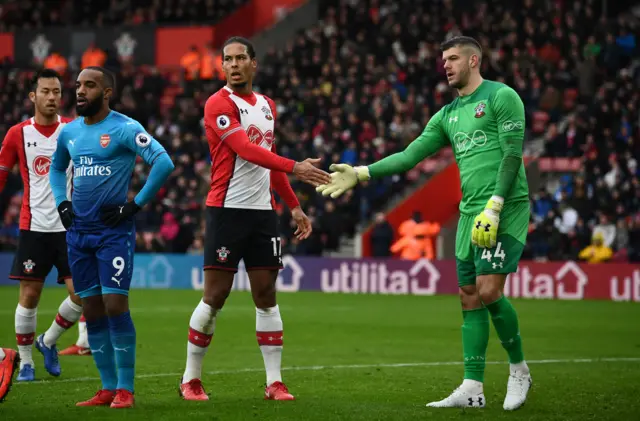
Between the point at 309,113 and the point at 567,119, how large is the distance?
290 inches

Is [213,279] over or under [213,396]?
over

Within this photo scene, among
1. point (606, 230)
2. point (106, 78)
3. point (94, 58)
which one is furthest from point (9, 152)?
point (94, 58)

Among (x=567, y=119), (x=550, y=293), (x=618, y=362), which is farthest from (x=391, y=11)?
(x=618, y=362)

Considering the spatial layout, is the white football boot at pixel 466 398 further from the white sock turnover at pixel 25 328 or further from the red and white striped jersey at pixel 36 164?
the red and white striped jersey at pixel 36 164

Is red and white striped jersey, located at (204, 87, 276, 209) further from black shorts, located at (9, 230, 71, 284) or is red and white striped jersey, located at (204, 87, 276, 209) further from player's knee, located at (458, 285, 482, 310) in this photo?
black shorts, located at (9, 230, 71, 284)

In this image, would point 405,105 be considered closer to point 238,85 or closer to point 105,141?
point 238,85

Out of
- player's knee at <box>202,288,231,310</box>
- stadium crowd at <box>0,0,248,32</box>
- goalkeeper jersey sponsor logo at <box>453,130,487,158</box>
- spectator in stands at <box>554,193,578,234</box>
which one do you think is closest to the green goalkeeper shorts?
goalkeeper jersey sponsor logo at <box>453,130,487,158</box>

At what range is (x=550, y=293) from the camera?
24.7 metres

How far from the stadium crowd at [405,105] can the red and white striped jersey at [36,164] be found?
1679 centimetres

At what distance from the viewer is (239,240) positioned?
896 cm

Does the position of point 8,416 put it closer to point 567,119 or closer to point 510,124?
point 510,124

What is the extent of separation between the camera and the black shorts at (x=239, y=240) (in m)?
8.95

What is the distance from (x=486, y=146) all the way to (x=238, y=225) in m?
1.98

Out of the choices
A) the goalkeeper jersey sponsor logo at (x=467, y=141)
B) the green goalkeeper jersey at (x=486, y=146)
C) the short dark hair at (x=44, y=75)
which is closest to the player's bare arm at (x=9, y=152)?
the short dark hair at (x=44, y=75)
